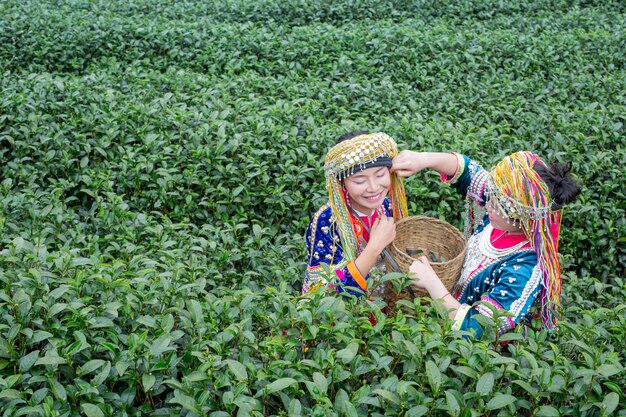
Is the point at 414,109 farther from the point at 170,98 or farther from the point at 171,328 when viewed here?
the point at 171,328

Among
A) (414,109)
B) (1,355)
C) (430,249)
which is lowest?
(414,109)

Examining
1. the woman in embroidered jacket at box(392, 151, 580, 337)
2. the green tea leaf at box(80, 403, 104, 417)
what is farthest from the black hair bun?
the green tea leaf at box(80, 403, 104, 417)

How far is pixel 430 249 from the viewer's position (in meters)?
3.07

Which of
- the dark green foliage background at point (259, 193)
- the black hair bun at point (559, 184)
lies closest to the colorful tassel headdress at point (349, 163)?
the dark green foliage background at point (259, 193)

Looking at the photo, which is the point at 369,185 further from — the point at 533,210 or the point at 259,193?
the point at 259,193

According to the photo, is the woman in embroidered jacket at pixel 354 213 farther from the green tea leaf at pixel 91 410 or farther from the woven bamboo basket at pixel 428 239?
the green tea leaf at pixel 91 410

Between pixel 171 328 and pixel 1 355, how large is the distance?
0.57m

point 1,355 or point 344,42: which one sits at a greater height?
point 1,355

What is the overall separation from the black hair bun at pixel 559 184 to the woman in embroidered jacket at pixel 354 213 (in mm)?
635

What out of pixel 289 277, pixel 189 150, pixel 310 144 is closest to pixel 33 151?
pixel 189 150

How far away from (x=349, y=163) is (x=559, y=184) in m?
0.85

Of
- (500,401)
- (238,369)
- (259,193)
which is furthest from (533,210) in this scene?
(259,193)

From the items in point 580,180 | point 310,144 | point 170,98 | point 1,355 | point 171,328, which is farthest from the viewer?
point 170,98

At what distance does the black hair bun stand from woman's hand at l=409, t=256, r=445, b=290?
0.56m
